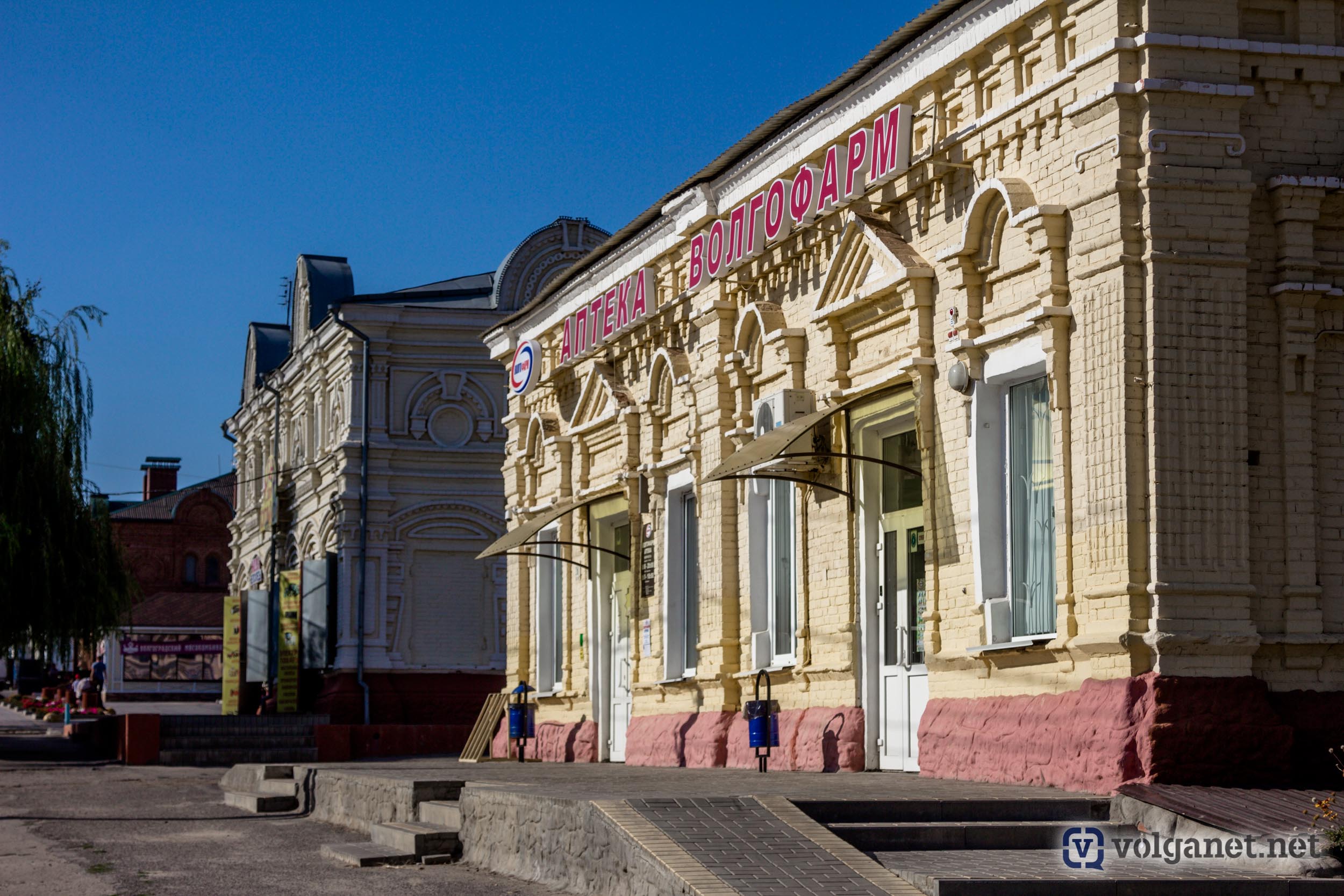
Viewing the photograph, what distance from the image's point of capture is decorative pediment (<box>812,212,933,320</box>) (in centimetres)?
1498

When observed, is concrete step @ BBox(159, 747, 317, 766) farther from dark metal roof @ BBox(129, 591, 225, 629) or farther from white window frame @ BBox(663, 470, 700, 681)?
dark metal roof @ BBox(129, 591, 225, 629)

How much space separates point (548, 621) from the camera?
82.1ft

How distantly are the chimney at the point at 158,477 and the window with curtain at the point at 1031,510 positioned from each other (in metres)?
72.3

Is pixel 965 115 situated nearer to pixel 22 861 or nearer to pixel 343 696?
pixel 22 861

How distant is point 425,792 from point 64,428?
53.0 ft

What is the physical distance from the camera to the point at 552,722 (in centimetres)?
2452

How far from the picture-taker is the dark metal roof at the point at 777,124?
14758mm

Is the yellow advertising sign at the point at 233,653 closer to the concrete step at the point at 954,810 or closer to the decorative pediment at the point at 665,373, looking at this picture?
the decorative pediment at the point at 665,373

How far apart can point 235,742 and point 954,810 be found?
22305 millimetres

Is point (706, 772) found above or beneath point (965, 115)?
beneath

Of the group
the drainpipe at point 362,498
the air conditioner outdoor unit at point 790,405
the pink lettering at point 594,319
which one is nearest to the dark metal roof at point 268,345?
the drainpipe at point 362,498

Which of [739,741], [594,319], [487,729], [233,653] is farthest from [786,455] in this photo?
[233,653]

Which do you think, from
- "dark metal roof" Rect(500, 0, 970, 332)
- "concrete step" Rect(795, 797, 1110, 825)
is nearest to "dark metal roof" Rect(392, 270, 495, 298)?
"dark metal roof" Rect(500, 0, 970, 332)

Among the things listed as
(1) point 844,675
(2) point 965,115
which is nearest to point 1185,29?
(2) point 965,115
